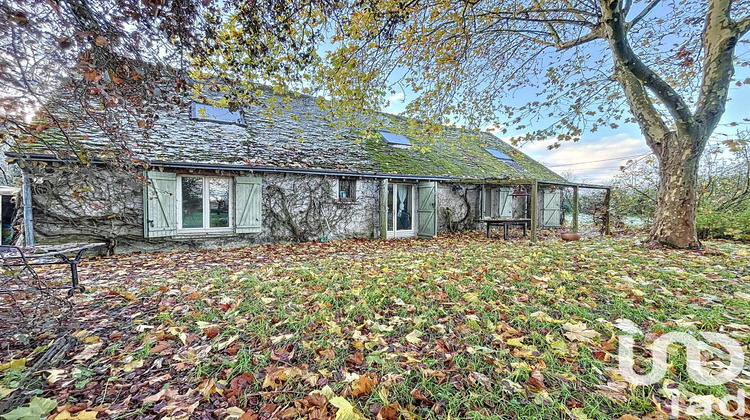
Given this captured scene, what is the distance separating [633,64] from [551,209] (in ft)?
31.5

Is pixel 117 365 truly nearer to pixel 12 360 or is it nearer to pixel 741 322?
pixel 12 360

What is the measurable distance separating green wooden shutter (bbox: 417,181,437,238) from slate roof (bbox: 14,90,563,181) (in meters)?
0.66

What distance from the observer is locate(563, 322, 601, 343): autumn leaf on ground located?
2402mm

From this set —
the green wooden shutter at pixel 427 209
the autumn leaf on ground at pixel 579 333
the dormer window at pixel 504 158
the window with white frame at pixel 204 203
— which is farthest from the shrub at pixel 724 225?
the window with white frame at pixel 204 203

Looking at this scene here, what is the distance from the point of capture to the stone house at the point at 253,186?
6227 mm

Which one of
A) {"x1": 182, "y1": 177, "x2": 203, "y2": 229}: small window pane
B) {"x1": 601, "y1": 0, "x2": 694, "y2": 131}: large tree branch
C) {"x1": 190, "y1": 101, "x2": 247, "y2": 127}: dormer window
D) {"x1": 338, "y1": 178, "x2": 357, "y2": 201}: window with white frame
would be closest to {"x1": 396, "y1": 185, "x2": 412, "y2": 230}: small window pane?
{"x1": 338, "y1": 178, "x2": 357, "y2": 201}: window with white frame

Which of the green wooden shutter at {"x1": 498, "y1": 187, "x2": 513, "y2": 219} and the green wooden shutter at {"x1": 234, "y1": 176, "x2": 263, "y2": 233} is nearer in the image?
the green wooden shutter at {"x1": 234, "y1": 176, "x2": 263, "y2": 233}

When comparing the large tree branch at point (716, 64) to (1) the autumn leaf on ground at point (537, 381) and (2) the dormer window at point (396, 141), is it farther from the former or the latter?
(2) the dormer window at point (396, 141)

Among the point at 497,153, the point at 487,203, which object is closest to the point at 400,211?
the point at 487,203

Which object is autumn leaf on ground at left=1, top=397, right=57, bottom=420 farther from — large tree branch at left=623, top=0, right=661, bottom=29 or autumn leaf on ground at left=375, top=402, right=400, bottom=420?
large tree branch at left=623, top=0, right=661, bottom=29

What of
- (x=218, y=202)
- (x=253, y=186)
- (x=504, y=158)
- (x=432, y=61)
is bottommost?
(x=218, y=202)

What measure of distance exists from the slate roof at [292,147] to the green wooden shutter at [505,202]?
719mm

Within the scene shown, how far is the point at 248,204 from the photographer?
7758 millimetres

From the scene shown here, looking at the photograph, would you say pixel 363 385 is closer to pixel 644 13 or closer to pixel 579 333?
pixel 579 333
